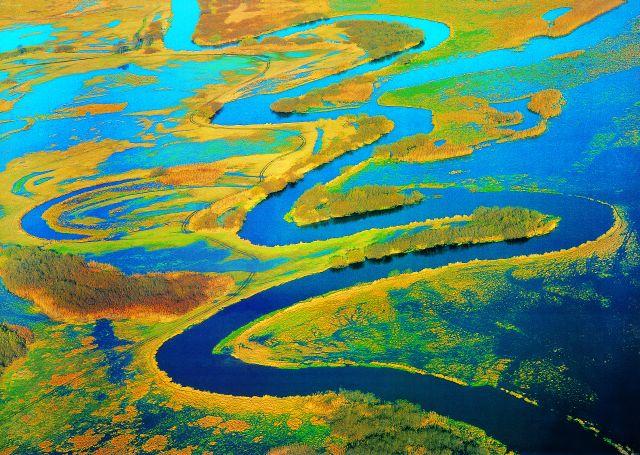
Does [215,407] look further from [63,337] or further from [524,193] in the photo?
[524,193]

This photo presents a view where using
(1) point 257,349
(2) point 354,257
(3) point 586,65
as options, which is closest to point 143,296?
(1) point 257,349

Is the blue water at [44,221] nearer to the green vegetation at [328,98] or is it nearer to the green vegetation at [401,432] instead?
the green vegetation at [328,98]

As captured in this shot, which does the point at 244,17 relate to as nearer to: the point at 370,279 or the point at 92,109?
the point at 92,109

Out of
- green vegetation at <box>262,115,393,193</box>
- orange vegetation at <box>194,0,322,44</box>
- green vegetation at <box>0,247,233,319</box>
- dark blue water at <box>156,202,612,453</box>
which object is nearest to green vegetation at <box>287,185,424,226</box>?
green vegetation at <box>262,115,393,193</box>

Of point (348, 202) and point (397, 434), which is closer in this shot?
point (397, 434)

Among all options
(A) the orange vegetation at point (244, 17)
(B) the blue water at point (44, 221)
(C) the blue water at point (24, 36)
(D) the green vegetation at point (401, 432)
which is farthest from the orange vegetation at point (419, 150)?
(C) the blue water at point (24, 36)

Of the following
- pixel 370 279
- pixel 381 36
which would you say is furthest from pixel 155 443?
pixel 381 36
